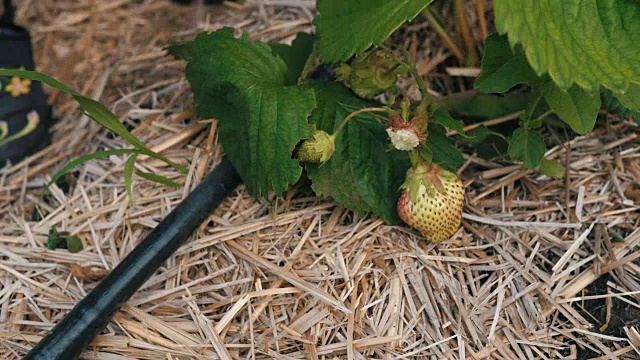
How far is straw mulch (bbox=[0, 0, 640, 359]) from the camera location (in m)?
1.19

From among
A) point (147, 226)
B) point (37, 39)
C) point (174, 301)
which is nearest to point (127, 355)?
point (174, 301)

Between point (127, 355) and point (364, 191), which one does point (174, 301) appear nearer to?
point (127, 355)

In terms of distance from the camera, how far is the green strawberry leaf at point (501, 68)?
1.20 metres

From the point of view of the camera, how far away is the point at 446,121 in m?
1.22

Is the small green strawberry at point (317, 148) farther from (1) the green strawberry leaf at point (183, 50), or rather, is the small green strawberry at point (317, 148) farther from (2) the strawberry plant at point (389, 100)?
(1) the green strawberry leaf at point (183, 50)

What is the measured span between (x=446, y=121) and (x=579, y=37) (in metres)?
0.25

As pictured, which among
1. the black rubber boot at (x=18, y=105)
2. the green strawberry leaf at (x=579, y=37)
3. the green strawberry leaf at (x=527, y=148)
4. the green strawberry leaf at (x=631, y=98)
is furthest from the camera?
the black rubber boot at (x=18, y=105)

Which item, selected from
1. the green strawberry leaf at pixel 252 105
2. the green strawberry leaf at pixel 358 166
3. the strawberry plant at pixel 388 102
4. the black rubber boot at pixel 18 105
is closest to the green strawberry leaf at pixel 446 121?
the strawberry plant at pixel 388 102

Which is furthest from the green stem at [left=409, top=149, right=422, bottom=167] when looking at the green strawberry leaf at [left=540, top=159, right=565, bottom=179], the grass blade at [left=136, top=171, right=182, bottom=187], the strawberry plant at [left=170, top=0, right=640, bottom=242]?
the grass blade at [left=136, top=171, right=182, bottom=187]

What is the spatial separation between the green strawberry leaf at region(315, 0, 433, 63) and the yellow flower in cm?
80

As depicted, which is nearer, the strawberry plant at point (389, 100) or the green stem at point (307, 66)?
the strawberry plant at point (389, 100)

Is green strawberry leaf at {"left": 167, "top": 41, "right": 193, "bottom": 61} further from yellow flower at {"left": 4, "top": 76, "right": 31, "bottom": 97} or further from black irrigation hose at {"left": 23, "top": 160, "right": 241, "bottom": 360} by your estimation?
yellow flower at {"left": 4, "top": 76, "right": 31, "bottom": 97}

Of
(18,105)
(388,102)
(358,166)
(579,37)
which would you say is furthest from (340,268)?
(18,105)

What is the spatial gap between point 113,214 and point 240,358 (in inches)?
17.0
